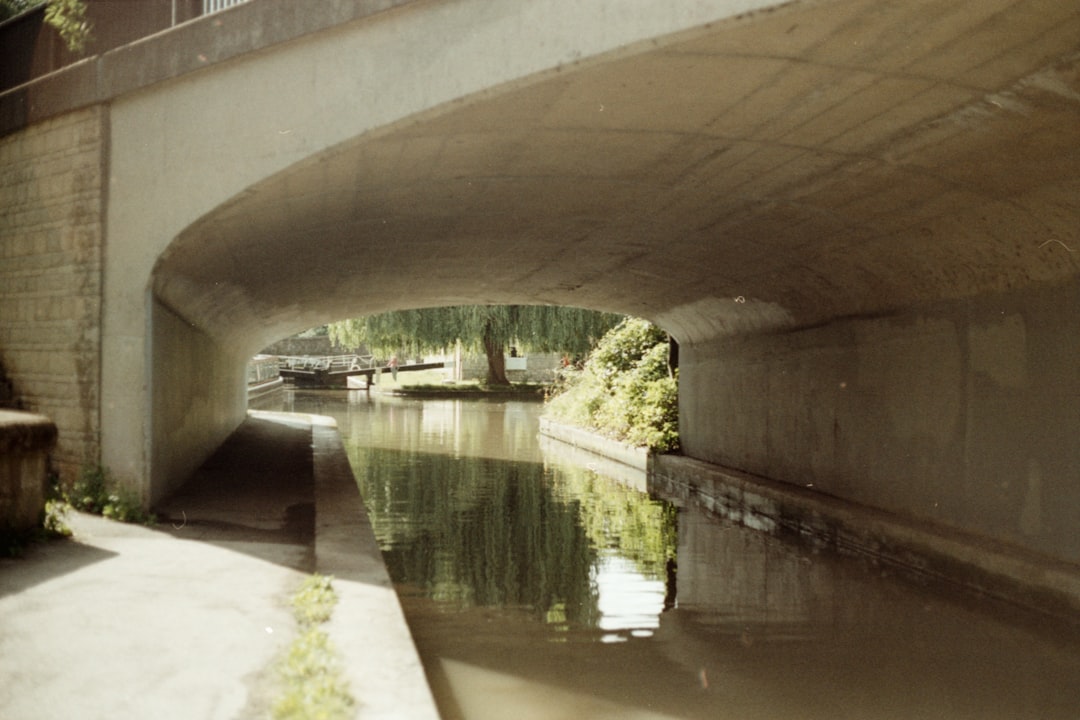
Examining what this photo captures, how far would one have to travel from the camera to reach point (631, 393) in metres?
19.6

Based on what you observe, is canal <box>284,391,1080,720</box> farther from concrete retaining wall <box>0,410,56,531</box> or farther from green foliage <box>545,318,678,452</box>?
green foliage <box>545,318,678,452</box>

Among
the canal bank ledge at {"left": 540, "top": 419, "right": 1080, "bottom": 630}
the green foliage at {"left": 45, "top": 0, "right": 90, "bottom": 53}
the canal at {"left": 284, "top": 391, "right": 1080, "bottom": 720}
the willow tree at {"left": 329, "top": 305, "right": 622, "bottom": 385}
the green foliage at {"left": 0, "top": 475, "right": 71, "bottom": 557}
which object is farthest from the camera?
the willow tree at {"left": 329, "top": 305, "right": 622, "bottom": 385}

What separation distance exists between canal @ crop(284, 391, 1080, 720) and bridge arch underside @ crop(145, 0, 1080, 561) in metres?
1.26

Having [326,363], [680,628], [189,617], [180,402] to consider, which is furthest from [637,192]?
[326,363]

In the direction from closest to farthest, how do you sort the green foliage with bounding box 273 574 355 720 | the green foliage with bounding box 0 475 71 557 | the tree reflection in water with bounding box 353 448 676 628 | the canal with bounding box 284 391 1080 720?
1. the green foliage with bounding box 273 574 355 720
2. the canal with bounding box 284 391 1080 720
3. the green foliage with bounding box 0 475 71 557
4. the tree reflection in water with bounding box 353 448 676 628

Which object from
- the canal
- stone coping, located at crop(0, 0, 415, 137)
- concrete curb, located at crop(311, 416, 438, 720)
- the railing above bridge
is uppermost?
the railing above bridge

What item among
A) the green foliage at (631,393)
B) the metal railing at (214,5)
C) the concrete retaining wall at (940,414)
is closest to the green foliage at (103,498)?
the metal railing at (214,5)

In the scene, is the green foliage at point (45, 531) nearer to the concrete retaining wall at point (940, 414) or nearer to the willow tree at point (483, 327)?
the concrete retaining wall at point (940, 414)

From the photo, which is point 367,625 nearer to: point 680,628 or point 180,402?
point 680,628

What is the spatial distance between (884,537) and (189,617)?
6.55m

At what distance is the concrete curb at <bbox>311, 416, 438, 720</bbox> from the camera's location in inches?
157

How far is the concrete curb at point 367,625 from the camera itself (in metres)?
4.00

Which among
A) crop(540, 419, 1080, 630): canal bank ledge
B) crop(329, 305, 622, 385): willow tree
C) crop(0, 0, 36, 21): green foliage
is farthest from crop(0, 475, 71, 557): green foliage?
crop(329, 305, 622, 385): willow tree

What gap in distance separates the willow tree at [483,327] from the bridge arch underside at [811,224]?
21.0 m
